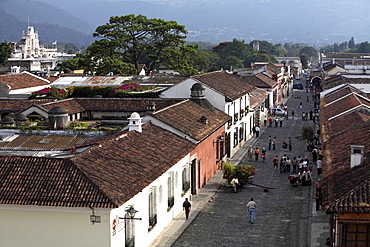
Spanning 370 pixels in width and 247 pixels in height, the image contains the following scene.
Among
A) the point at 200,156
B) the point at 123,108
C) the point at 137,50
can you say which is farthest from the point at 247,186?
the point at 137,50

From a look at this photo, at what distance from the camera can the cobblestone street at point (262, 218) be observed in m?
21.3

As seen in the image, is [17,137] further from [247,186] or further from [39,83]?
[39,83]

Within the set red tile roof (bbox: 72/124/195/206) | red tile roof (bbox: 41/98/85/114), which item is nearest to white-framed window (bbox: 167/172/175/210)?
red tile roof (bbox: 72/124/195/206)

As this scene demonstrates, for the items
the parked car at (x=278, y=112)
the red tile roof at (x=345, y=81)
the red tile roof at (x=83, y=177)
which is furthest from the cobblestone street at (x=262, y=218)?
the parked car at (x=278, y=112)

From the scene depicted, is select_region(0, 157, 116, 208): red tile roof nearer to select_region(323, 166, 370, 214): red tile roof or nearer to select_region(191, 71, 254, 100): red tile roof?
select_region(323, 166, 370, 214): red tile roof

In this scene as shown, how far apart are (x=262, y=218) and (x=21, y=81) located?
29003 mm

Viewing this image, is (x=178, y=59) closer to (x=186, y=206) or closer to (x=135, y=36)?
(x=135, y=36)

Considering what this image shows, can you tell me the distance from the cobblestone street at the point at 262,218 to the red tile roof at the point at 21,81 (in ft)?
69.7

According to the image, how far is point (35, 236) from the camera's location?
17.3 meters

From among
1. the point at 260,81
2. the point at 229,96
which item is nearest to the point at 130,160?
the point at 229,96

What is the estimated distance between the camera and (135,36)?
198 ft

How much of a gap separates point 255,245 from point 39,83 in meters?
32.2

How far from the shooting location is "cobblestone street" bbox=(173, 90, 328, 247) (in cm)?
2134

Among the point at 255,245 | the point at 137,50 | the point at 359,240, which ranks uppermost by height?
the point at 137,50
